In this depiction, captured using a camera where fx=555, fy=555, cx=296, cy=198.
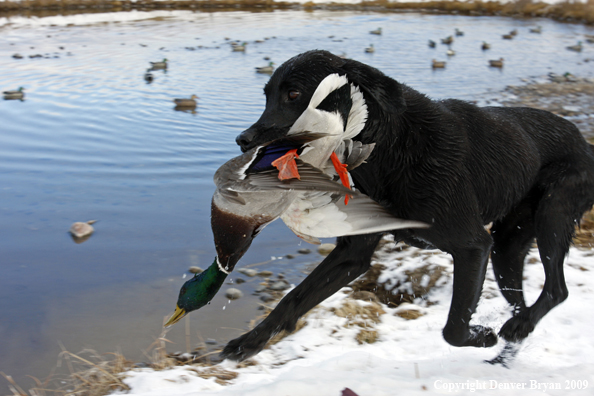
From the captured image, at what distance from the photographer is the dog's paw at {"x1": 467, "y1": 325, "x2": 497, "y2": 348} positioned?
2.82m

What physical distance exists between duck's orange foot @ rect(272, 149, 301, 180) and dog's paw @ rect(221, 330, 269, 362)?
0.96 metres

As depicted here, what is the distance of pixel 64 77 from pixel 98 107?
274cm

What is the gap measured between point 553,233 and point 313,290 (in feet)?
4.34

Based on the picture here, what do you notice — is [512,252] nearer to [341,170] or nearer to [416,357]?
[416,357]

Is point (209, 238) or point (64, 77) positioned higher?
point (64, 77)

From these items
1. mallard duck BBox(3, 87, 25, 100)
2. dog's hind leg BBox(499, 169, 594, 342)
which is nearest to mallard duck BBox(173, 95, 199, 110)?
mallard duck BBox(3, 87, 25, 100)

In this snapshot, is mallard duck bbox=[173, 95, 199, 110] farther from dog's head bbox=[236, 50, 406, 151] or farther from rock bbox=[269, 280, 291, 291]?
dog's head bbox=[236, 50, 406, 151]

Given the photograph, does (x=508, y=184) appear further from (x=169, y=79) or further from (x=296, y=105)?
(x=169, y=79)

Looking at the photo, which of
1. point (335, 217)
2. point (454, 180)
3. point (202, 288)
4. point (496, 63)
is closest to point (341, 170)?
point (335, 217)

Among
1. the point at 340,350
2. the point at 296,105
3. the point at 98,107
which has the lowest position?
the point at 340,350

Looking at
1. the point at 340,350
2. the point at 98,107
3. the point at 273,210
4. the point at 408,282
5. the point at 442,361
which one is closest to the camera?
the point at 273,210

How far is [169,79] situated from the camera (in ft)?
35.4

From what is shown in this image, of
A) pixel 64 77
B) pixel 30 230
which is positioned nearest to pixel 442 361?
pixel 30 230

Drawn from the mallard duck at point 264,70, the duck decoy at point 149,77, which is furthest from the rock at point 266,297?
the mallard duck at point 264,70
